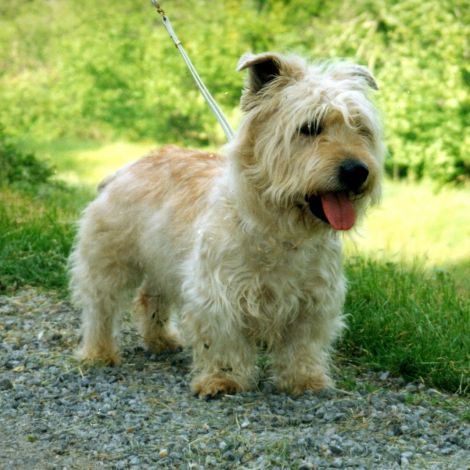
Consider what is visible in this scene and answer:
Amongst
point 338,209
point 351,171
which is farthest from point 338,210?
point 351,171

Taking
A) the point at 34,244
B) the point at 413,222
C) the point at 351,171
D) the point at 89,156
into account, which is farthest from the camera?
the point at 89,156

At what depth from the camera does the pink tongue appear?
167 inches

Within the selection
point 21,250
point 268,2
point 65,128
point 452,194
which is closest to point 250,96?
point 21,250

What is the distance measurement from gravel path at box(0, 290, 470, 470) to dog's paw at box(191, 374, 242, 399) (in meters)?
0.06

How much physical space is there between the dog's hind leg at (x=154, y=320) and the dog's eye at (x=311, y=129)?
184cm

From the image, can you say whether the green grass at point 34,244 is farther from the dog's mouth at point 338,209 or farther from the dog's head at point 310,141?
the dog's mouth at point 338,209

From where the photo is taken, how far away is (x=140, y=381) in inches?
197

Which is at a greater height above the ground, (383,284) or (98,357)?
(383,284)

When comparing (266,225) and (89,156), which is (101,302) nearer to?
(266,225)

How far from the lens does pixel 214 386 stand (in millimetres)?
4648

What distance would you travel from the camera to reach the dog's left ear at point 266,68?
14.4ft

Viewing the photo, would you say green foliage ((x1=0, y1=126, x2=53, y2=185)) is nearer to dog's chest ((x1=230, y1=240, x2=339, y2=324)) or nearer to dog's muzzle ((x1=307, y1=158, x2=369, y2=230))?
dog's chest ((x1=230, y1=240, x2=339, y2=324))

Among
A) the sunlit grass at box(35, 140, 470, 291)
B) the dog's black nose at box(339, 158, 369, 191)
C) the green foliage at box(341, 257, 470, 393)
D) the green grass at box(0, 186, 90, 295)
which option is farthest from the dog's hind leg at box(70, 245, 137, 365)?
the sunlit grass at box(35, 140, 470, 291)

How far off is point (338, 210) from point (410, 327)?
54.8 inches
